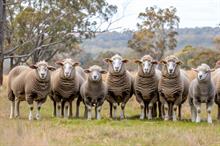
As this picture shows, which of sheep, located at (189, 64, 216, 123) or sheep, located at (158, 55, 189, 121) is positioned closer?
sheep, located at (189, 64, 216, 123)

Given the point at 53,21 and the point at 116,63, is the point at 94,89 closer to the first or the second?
the point at 116,63

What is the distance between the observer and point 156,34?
56.9m

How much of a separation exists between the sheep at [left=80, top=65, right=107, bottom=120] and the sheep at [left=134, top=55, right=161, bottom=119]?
125 cm

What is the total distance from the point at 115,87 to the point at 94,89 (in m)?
1.04

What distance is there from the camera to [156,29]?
189 ft

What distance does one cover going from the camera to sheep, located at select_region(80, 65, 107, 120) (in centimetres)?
1842

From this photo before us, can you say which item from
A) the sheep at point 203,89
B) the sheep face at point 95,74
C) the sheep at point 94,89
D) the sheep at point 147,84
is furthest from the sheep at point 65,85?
the sheep at point 203,89

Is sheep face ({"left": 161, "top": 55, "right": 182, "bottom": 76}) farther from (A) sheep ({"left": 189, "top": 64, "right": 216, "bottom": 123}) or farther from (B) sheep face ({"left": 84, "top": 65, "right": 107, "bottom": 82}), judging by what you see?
(B) sheep face ({"left": 84, "top": 65, "right": 107, "bottom": 82})

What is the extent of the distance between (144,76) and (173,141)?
23.7 ft

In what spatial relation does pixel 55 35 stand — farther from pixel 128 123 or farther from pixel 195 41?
pixel 195 41

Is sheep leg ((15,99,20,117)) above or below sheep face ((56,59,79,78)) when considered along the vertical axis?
below

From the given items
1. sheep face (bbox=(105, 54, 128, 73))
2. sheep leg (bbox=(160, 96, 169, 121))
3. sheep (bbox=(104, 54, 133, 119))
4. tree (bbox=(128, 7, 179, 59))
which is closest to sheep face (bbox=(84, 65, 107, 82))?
sheep face (bbox=(105, 54, 128, 73))

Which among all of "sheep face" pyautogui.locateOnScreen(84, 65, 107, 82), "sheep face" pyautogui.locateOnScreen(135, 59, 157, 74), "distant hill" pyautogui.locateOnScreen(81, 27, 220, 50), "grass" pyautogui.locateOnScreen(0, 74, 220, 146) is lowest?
"grass" pyautogui.locateOnScreen(0, 74, 220, 146)

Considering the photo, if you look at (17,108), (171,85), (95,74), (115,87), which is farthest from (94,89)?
(17,108)
